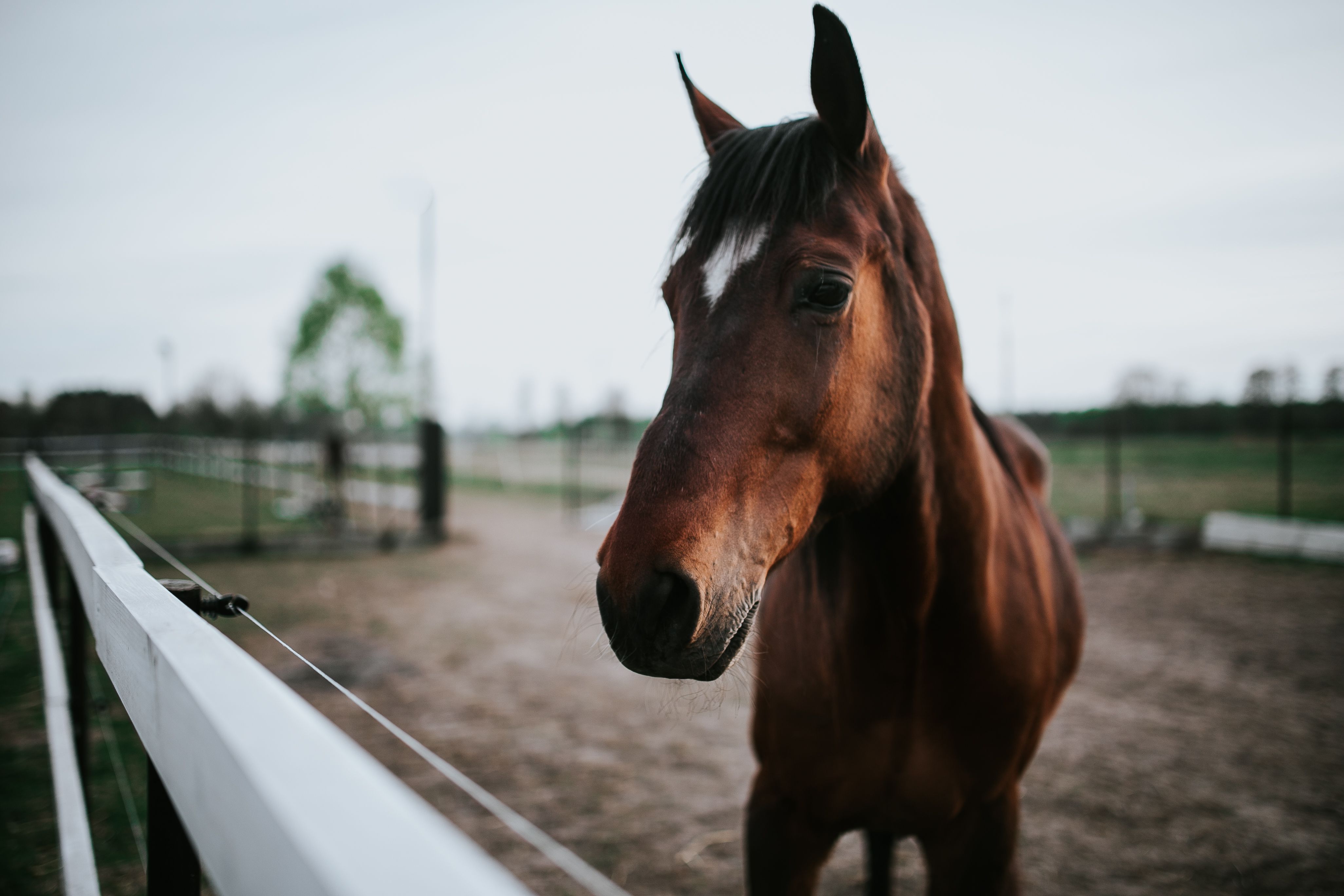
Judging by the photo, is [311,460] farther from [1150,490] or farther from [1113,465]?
[1150,490]

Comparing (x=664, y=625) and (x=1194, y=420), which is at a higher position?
(x=1194, y=420)

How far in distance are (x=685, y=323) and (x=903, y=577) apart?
891 millimetres

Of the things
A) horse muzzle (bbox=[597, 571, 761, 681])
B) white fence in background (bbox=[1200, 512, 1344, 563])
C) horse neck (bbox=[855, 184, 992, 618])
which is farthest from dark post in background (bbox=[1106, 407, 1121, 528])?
horse muzzle (bbox=[597, 571, 761, 681])

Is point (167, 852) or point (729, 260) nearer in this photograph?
point (167, 852)

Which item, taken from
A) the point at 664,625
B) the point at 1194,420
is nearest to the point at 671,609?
the point at 664,625

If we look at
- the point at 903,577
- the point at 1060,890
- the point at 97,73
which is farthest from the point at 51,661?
the point at 97,73

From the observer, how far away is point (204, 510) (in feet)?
49.8

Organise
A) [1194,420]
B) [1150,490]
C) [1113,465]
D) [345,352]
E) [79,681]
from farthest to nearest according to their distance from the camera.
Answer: [345,352] < [1150,490] < [1194,420] < [1113,465] < [79,681]

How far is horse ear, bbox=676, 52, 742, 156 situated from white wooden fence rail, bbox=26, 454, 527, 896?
1.74 m

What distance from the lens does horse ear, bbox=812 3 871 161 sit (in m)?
1.40

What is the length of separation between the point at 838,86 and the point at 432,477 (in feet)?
41.0

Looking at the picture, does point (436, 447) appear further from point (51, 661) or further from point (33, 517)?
point (51, 661)

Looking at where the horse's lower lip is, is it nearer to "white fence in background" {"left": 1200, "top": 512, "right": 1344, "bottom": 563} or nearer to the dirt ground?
the dirt ground

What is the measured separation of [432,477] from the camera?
42.1 ft
